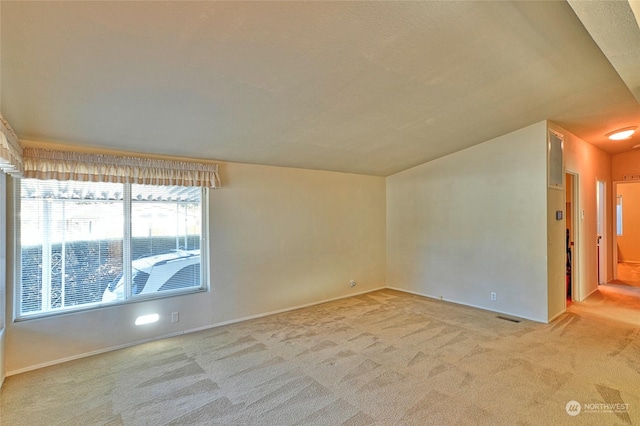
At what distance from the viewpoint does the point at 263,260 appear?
4.33m

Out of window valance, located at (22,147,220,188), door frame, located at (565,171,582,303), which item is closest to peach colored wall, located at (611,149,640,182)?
door frame, located at (565,171,582,303)

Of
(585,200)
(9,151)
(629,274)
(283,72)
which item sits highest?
(283,72)

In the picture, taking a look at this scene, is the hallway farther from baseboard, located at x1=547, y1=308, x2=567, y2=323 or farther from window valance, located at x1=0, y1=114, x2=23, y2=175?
window valance, located at x1=0, y1=114, x2=23, y2=175

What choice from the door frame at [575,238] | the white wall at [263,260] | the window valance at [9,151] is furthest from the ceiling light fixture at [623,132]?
the window valance at [9,151]

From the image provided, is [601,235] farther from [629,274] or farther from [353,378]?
[353,378]

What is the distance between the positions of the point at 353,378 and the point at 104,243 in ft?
9.26

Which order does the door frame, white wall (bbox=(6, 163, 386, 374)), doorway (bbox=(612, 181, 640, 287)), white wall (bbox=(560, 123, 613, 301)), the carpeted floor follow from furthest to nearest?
doorway (bbox=(612, 181, 640, 287)), the carpeted floor, the door frame, white wall (bbox=(560, 123, 613, 301)), white wall (bbox=(6, 163, 386, 374))

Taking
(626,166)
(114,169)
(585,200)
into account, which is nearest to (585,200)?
(585,200)

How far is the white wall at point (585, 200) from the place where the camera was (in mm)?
4660

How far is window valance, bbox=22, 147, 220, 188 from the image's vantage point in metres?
2.83

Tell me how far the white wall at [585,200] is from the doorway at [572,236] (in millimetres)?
17

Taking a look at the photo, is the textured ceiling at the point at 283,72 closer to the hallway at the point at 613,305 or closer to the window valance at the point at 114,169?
the window valance at the point at 114,169

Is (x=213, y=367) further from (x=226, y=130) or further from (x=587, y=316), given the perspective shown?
(x=587, y=316)

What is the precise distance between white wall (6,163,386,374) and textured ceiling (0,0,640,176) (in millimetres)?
860
